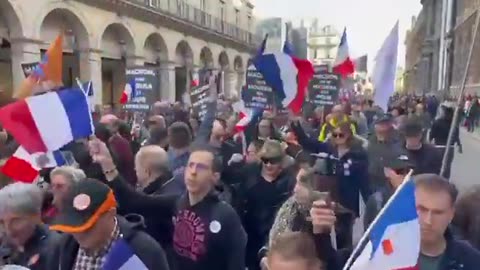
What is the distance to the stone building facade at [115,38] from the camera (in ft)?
65.8

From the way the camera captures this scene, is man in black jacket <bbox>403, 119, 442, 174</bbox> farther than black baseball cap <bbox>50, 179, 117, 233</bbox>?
Yes

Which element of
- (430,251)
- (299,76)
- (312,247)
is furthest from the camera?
(299,76)

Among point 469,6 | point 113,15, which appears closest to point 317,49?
point 469,6

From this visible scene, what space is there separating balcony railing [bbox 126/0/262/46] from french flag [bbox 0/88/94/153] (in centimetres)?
2464

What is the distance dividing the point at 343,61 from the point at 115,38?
1874 centimetres

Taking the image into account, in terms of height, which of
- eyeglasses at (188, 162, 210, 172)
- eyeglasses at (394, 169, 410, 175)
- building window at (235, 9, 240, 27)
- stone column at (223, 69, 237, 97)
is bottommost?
stone column at (223, 69, 237, 97)

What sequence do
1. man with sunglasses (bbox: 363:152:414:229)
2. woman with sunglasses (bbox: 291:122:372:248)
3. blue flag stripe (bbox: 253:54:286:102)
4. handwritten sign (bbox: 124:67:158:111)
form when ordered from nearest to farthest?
man with sunglasses (bbox: 363:152:414:229) < woman with sunglasses (bbox: 291:122:372:248) < blue flag stripe (bbox: 253:54:286:102) < handwritten sign (bbox: 124:67:158:111)

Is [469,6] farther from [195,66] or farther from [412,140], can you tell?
[412,140]

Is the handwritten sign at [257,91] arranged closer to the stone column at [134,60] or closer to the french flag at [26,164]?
the french flag at [26,164]

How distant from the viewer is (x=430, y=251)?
3.19m

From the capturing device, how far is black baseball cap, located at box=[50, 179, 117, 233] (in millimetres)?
3148

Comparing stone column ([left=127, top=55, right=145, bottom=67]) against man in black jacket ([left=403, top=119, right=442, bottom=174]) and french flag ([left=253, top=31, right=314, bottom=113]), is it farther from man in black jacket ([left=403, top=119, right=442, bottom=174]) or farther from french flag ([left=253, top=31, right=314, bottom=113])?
man in black jacket ([left=403, top=119, right=442, bottom=174])

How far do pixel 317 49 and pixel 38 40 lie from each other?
139481mm

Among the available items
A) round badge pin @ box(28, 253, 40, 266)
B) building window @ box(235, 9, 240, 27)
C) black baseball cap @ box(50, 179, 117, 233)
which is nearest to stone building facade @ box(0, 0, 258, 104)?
building window @ box(235, 9, 240, 27)
